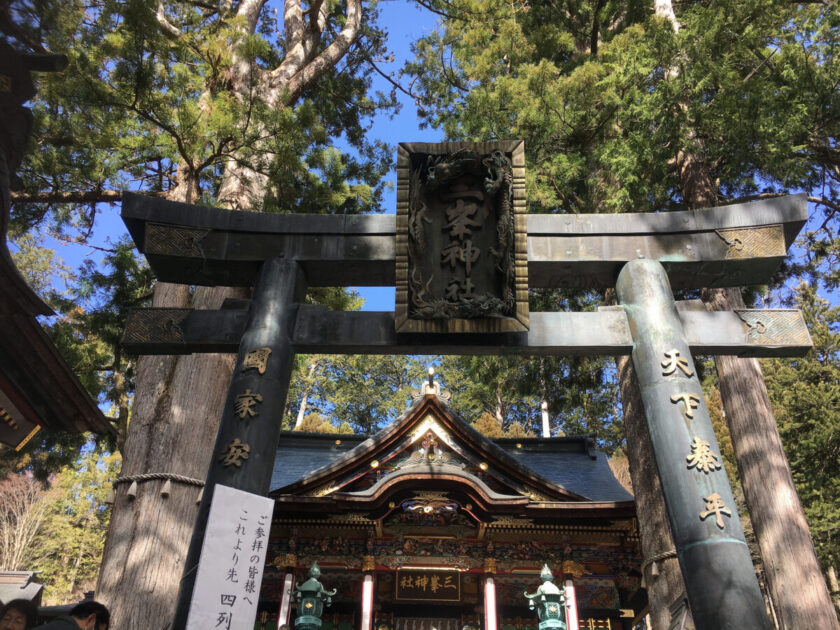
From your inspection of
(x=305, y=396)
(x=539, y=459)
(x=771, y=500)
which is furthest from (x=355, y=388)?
(x=771, y=500)

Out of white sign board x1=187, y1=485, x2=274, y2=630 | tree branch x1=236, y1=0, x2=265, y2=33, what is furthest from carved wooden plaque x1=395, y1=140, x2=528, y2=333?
tree branch x1=236, y1=0, x2=265, y2=33

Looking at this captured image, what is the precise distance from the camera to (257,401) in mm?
3938

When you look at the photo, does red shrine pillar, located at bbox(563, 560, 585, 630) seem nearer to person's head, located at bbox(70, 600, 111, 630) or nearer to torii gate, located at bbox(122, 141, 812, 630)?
torii gate, located at bbox(122, 141, 812, 630)

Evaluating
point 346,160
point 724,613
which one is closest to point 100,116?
point 346,160

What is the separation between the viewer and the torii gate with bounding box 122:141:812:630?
422 cm

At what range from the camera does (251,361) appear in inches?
162

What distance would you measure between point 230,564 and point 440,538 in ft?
21.0

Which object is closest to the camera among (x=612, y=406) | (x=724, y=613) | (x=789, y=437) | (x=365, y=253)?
(x=724, y=613)

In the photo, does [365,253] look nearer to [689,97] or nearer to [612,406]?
[689,97]

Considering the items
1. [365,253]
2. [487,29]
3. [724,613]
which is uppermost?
[487,29]

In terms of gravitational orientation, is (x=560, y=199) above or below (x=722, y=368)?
above

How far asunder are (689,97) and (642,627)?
56.4ft

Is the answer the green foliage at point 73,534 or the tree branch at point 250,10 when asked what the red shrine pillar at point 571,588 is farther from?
the green foliage at point 73,534

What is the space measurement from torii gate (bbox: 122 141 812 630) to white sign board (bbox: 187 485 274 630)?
525 mm
